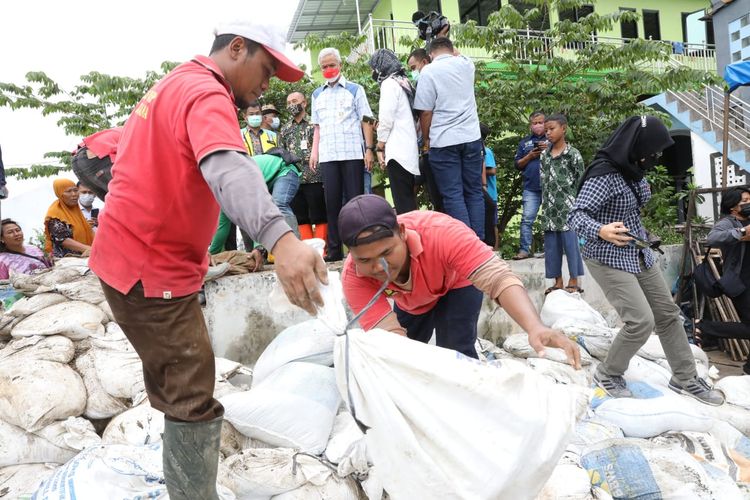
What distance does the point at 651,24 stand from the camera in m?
15.7

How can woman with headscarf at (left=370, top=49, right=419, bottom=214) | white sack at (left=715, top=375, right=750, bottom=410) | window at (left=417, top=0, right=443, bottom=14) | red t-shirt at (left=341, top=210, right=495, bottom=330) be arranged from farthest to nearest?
window at (left=417, top=0, right=443, bottom=14), woman with headscarf at (left=370, top=49, right=419, bottom=214), white sack at (left=715, top=375, right=750, bottom=410), red t-shirt at (left=341, top=210, right=495, bottom=330)

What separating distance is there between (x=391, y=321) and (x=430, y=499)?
0.70 meters

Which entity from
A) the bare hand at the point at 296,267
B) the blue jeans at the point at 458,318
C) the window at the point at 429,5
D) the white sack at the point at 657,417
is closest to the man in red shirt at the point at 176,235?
the bare hand at the point at 296,267

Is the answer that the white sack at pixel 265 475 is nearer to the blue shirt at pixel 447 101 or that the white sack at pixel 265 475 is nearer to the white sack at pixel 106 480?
the white sack at pixel 106 480

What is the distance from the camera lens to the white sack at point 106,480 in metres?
2.04

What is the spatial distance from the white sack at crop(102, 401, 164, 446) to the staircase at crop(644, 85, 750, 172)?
10377 mm

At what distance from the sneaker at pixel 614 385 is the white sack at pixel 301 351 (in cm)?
169

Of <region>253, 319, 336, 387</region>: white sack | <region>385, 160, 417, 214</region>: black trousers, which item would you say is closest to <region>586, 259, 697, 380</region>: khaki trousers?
<region>385, 160, 417, 214</region>: black trousers

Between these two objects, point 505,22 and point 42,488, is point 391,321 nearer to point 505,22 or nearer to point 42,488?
point 42,488

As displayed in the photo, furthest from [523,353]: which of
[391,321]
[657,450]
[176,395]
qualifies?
[176,395]

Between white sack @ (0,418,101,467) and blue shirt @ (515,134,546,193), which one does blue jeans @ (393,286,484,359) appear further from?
blue shirt @ (515,134,546,193)

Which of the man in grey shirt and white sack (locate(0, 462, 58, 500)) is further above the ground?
the man in grey shirt

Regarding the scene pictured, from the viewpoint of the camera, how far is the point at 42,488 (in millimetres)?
2105

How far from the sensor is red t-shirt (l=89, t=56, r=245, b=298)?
1.44 metres
